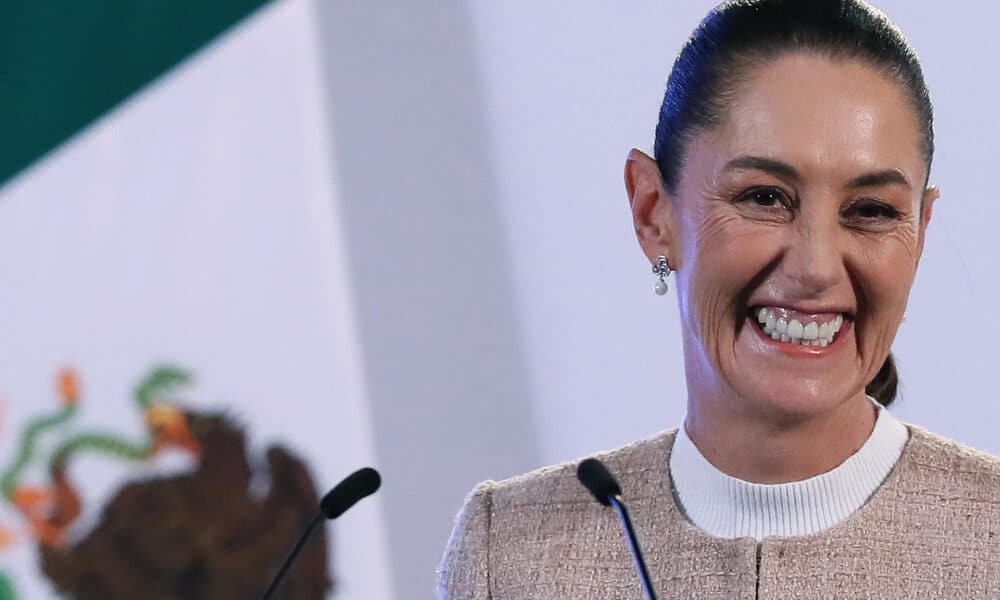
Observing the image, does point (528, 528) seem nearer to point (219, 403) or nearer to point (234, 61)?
point (219, 403)

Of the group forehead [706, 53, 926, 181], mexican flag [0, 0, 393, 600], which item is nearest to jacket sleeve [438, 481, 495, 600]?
forehead [706, 53, 926, 181]

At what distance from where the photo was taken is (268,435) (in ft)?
8.79

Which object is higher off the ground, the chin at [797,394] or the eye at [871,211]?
the eye at [871,211]

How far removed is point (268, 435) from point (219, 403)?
0.36 ft

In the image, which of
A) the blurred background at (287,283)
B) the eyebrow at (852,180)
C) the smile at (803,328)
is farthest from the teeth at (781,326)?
the blurred background at (287,283)

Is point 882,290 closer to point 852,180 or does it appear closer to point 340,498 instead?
point 852,180

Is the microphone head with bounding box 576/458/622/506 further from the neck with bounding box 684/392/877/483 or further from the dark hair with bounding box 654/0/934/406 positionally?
the dark hair with bounding box 654/0/934/406

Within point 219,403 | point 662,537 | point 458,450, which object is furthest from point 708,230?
point 219,403

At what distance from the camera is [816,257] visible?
1185 mm

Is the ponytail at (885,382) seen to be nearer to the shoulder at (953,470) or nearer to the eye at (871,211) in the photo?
the shoulder at (953,470)

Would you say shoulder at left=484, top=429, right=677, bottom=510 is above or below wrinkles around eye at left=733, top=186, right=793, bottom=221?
below

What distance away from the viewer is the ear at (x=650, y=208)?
1.34 metres

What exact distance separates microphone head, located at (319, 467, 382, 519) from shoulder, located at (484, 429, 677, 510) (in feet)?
0.81

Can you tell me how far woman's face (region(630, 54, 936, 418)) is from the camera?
119 centimetres
